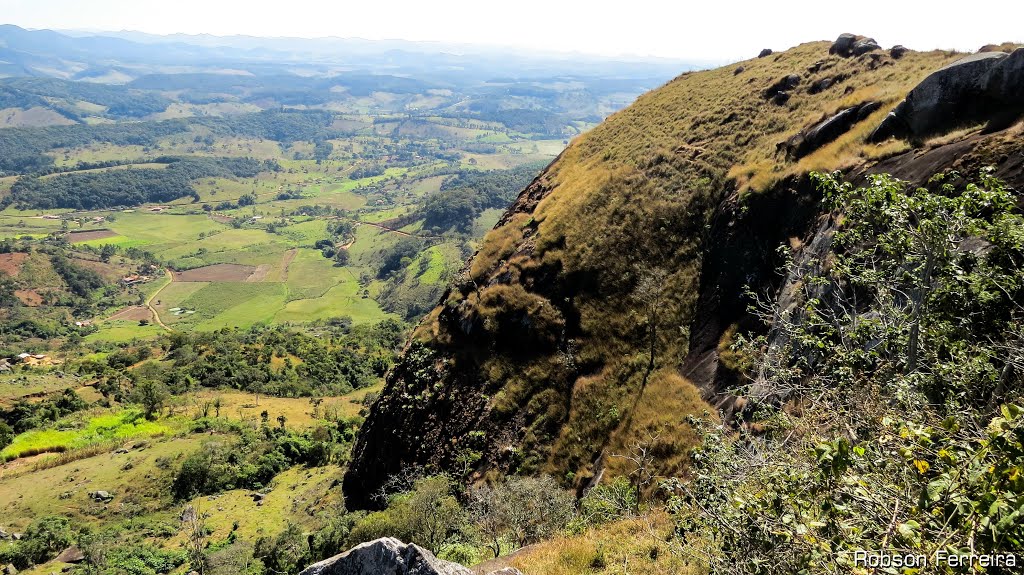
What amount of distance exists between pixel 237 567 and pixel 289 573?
172 inches

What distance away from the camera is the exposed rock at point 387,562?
30.9 ft

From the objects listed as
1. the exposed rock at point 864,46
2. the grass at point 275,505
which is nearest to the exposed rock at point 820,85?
the exposed rock at point 864,46

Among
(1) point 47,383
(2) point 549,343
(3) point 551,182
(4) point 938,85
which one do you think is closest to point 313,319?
(1) point 47,383

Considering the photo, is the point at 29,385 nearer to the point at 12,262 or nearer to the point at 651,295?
the point at 651,295

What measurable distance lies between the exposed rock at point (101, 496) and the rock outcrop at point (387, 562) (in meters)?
65.7

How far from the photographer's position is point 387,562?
966 cm

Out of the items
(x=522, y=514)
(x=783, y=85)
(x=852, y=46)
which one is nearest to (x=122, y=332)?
(x=522, y=514)

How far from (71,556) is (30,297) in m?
172

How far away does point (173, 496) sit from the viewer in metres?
59.4

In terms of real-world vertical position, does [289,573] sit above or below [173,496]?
above

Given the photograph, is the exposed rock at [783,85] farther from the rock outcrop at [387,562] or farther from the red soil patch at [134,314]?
the red soil patch at [134,314]

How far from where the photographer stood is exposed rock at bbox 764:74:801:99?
44.3 metres

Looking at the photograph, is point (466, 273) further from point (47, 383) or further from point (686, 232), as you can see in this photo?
point (47, 383)

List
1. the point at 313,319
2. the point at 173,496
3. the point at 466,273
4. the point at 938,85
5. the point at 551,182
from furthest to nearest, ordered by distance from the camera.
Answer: the point at 313,319
the point at 173,496
the point at 551,182
the point at 466,273
the point at 938,85
